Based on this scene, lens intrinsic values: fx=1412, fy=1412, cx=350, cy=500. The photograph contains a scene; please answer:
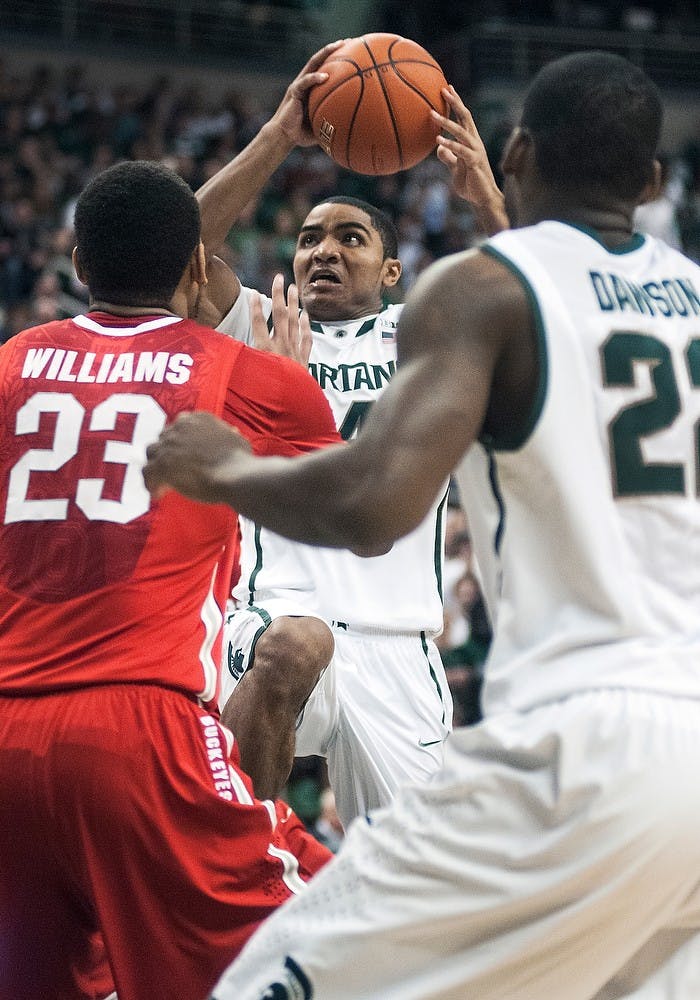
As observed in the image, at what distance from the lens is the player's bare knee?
496 cm

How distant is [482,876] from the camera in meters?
2.48

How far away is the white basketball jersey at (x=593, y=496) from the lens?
8.34ft

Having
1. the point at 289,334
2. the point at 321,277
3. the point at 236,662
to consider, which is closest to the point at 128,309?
the point at 289,334

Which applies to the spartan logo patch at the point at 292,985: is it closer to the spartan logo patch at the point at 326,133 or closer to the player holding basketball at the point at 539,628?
the player holding basketball at the point at 539,628

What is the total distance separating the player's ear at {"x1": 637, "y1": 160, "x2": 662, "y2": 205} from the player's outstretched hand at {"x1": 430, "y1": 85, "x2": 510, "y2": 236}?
57.0 inches

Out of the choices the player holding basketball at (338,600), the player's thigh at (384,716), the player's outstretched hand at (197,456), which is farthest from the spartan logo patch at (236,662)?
the player's outstretched hand at (197,456)

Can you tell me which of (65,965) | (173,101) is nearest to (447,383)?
(65,965)

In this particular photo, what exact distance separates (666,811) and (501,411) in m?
0.77

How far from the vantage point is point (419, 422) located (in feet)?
8.05

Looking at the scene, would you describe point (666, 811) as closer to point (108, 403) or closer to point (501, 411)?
point (501, 411)

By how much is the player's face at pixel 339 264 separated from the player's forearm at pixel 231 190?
1.01 metres

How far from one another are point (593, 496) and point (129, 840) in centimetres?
132

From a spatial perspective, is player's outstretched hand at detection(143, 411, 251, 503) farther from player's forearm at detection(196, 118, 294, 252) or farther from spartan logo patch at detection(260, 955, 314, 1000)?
player's forearm at detection(196, 118, 294, 252)

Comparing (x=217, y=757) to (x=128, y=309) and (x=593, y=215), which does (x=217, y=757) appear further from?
(x=593, y=215)
